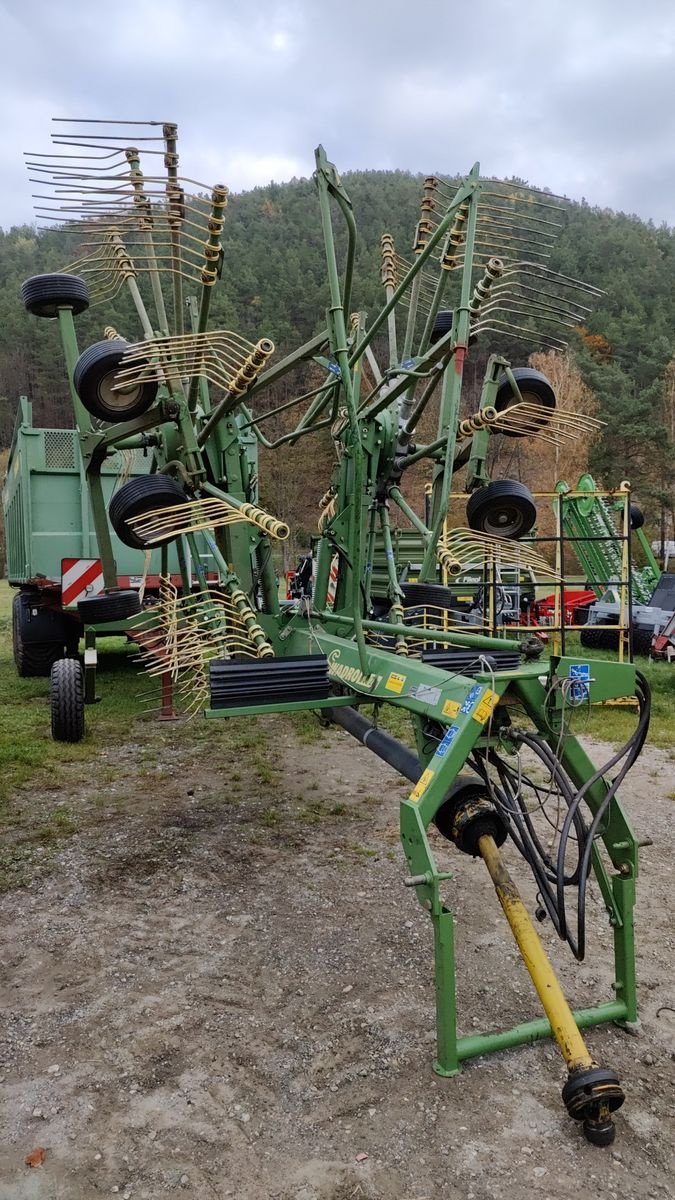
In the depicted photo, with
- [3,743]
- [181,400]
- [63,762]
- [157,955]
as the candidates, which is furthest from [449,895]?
[3,743]

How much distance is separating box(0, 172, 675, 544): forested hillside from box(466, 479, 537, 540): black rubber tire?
1120cm

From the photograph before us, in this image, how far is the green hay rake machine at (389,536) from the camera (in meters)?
2.61

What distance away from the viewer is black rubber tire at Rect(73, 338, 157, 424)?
3.75m

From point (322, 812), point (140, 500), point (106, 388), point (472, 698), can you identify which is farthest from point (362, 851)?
point (106, 388)

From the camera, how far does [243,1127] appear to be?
2287 mm

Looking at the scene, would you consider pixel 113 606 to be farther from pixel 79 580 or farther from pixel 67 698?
pixel 79 580

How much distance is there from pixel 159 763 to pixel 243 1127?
4.02m

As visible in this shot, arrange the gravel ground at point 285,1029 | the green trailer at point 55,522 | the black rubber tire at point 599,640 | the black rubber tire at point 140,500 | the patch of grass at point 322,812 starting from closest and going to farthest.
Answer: the gravel ground at point 285,1029
the black rubber tire at point 140,500
the patch of grass at point 322,812
the green trailer at point 55,522
the black rubber tire at point 599,640

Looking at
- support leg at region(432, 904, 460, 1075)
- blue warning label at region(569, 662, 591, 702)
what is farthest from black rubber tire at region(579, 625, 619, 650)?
support leg at region(432, 904, 460, 1075)

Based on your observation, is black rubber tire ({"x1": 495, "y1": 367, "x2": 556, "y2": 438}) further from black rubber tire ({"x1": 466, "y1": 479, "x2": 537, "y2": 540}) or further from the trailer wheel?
the trailer wheel

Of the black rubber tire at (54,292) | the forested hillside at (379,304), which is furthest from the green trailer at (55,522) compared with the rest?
the forested hillside at (379,304)

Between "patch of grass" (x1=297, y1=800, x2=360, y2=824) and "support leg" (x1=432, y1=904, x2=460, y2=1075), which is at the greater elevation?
"support leg" (x1=432, y1=904, x2=460, y2=1075)

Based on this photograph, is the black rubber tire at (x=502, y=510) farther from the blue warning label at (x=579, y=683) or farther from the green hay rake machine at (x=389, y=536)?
the blue warning label at (x=579, y=683)

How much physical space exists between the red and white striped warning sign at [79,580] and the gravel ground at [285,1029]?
3.10m
